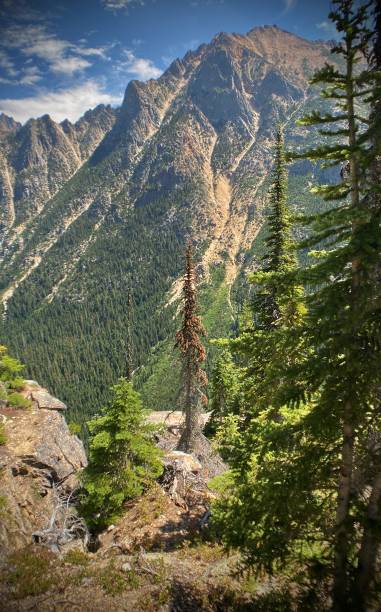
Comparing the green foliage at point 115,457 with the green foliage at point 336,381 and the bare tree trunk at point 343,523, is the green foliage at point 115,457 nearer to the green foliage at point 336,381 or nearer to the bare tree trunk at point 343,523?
the green foliage at point 336,381

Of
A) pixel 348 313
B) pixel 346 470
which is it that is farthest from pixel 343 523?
pixel 348 313

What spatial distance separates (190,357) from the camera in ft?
89.7

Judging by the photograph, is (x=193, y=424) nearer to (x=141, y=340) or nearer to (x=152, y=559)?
(x=152, y=559)

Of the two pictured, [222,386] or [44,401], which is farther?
[222,386]

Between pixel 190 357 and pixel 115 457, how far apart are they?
490 inches

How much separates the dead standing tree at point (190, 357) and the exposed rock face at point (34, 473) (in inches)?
362

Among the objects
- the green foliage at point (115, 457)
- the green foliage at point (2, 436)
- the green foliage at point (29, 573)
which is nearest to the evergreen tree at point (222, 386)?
the green foliage at point (115, 457)

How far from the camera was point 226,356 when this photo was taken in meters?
41.3

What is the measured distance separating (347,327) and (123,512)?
14.9 meters

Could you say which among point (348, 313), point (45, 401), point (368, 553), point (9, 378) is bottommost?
point (45, 401)

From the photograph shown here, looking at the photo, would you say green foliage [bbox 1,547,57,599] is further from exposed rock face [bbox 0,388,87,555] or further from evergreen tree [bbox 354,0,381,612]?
evergreen tree [bbox 354,0,381,612]

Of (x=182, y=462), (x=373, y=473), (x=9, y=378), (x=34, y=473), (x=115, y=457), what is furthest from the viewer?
(x=9, y=378)

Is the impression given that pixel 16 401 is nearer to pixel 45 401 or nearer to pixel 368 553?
pixel 45 401

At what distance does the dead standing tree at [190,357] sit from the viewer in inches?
979
